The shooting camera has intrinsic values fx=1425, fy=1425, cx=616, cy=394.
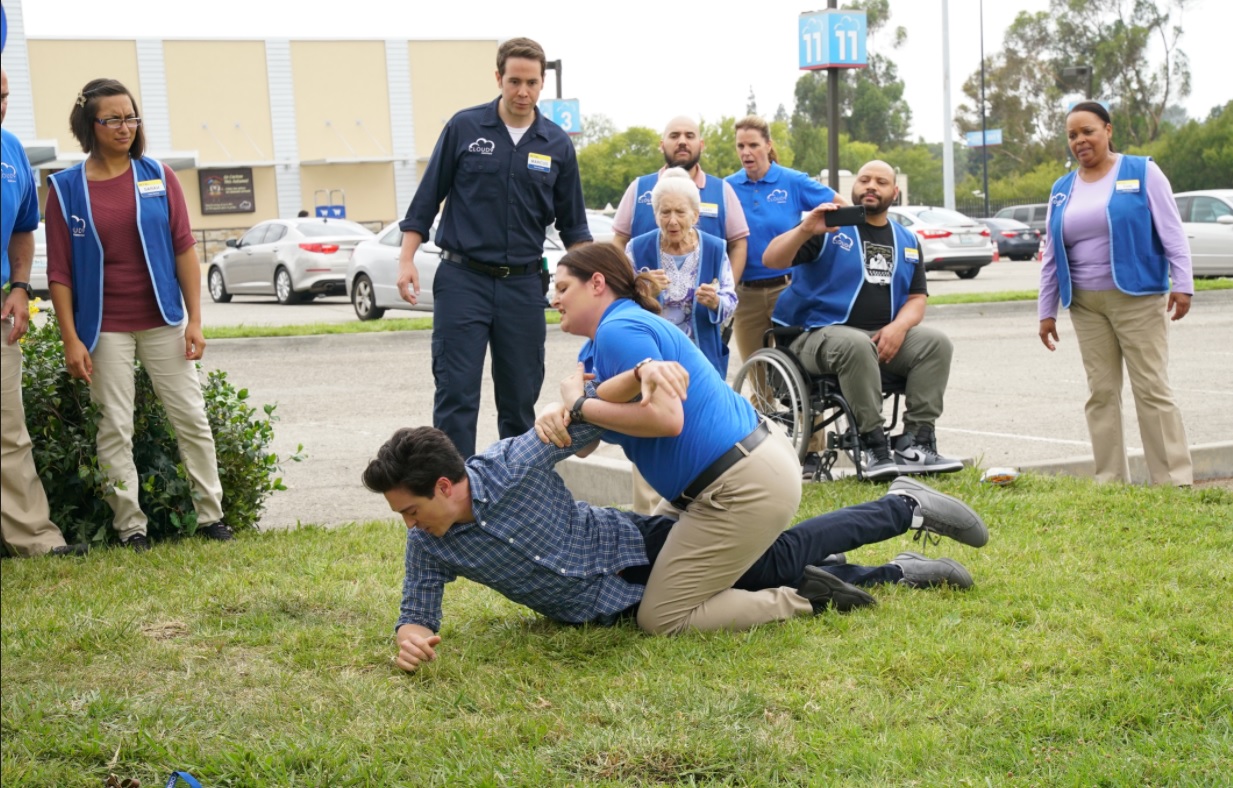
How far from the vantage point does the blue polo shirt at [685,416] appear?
4410 mm

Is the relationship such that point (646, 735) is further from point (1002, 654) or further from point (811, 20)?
point (811, 20)

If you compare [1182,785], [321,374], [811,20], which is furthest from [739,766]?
[811,20]

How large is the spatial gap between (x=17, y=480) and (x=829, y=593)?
3471mm

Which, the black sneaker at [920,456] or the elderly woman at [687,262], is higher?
the elderly woman at [687,262]

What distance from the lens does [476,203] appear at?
6.58 meters

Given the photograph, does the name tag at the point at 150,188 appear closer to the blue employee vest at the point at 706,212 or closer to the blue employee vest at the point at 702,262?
the blue employee vest at the point at 702,262

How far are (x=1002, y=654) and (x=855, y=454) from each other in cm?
314

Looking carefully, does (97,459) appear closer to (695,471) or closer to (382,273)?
(695,471)

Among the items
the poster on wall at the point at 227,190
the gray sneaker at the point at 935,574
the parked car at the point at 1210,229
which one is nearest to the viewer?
the gray sneaker at the point at 935,574

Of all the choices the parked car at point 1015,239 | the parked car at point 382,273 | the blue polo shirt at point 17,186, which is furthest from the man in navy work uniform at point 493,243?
the parked car at point 1015,239

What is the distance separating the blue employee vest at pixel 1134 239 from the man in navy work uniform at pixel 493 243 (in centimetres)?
273

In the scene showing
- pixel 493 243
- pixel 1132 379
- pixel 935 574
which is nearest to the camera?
pixel 935 574

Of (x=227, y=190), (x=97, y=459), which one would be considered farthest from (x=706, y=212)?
(x=227, y=190)

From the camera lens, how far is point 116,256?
602cm
